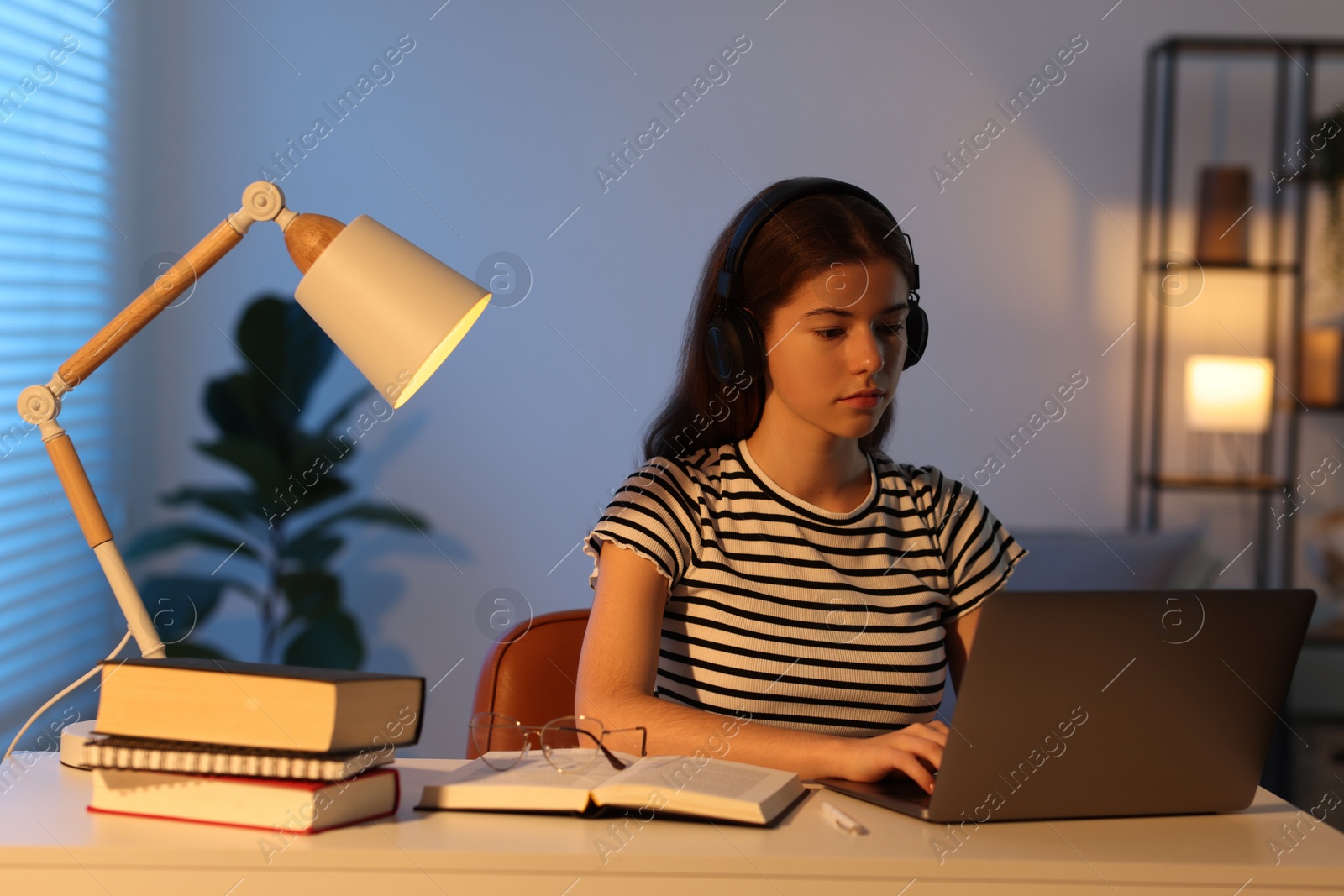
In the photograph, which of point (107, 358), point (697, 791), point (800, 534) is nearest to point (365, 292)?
point (107, 358)

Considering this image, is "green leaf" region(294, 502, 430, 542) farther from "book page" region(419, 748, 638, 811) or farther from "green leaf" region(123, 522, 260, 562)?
"book page" region(419, 748, 638, 811)

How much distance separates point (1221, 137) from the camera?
3189 mm

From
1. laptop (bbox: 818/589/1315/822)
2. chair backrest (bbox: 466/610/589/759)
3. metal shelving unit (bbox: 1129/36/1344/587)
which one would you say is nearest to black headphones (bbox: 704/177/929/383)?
chair backrest (bbox: 466/610/589/759)

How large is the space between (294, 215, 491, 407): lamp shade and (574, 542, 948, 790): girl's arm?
18.1 inches

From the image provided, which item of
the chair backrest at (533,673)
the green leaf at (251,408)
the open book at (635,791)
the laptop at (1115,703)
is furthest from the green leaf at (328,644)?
the laptop at (1115,703)

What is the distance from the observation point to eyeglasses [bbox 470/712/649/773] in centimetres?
98

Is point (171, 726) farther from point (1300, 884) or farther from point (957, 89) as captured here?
point (957, 89)

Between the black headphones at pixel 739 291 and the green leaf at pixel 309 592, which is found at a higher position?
the black headphones at pixel 739 291

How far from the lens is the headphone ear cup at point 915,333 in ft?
4.98

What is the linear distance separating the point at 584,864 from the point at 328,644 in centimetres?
203

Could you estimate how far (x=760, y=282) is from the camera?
1.44m

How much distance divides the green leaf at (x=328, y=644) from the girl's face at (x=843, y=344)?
1612mm

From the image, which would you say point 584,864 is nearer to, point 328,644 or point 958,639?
point 958,639

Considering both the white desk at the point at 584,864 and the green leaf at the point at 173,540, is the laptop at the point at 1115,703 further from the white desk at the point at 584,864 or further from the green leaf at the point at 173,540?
the green leaf at the point at 173,540
